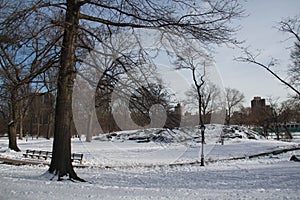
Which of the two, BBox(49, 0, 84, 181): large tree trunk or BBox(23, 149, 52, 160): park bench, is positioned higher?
BBox(49, 0, 84, 181): large tree trunk

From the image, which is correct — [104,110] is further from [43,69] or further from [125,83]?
[43,69]

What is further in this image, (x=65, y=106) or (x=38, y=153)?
(x=38, y=153)

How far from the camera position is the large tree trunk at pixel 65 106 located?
8.45 m

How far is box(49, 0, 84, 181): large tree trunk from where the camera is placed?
8445mm

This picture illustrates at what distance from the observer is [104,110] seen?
10.2 meters

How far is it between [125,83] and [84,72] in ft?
6.40

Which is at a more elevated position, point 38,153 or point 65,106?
point 65,106

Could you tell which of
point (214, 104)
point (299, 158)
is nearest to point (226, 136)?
point (214, 104)

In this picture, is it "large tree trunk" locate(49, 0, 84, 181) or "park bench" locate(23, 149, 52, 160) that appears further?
"park bench" locate(23, 149, 52, 160)

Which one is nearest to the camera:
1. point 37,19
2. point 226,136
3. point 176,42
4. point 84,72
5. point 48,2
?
point 37,19

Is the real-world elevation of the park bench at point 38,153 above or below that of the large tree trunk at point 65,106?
below

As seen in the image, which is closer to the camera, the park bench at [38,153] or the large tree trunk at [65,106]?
the large tree trunk at [65,106]

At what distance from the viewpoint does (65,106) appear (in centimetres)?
863

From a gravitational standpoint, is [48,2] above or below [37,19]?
above
